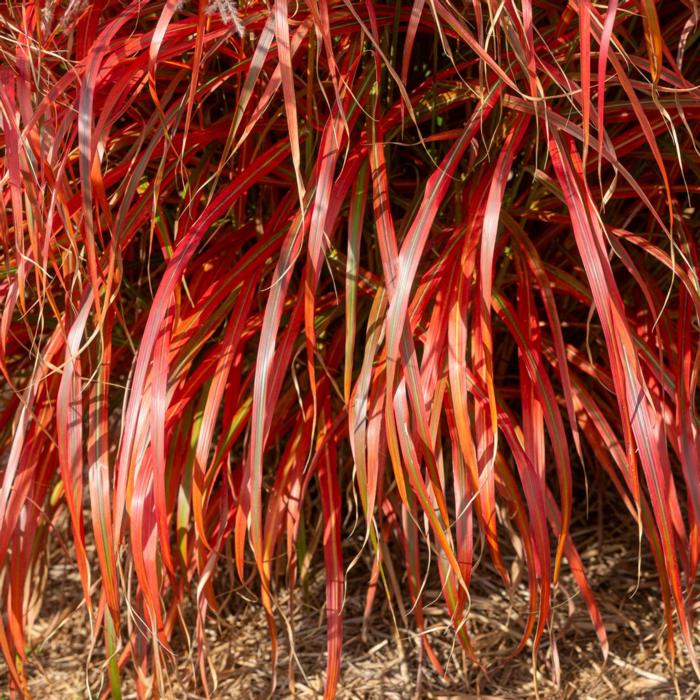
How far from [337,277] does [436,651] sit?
1.64 ft

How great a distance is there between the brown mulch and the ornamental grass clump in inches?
3.2

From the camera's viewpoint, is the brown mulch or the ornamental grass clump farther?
the brown mulch

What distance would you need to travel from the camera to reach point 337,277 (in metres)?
1.09

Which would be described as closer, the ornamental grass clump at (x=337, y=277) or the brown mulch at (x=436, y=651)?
the ornamental grass clump at (x=337, y=277)

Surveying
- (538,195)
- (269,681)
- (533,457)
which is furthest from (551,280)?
(269,681)

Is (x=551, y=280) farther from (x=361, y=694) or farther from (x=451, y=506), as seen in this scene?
(x=361, y=694)

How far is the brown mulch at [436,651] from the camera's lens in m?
1.08

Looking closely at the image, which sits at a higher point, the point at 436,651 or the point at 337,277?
the point at 337,277

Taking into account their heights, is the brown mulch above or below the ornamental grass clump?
below

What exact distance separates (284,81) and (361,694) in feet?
2.46

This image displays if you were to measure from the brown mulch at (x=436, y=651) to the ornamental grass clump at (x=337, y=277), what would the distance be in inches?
3.2

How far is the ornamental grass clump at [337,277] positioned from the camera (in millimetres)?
790

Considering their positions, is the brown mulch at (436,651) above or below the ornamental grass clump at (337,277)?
below

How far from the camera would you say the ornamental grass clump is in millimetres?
790
